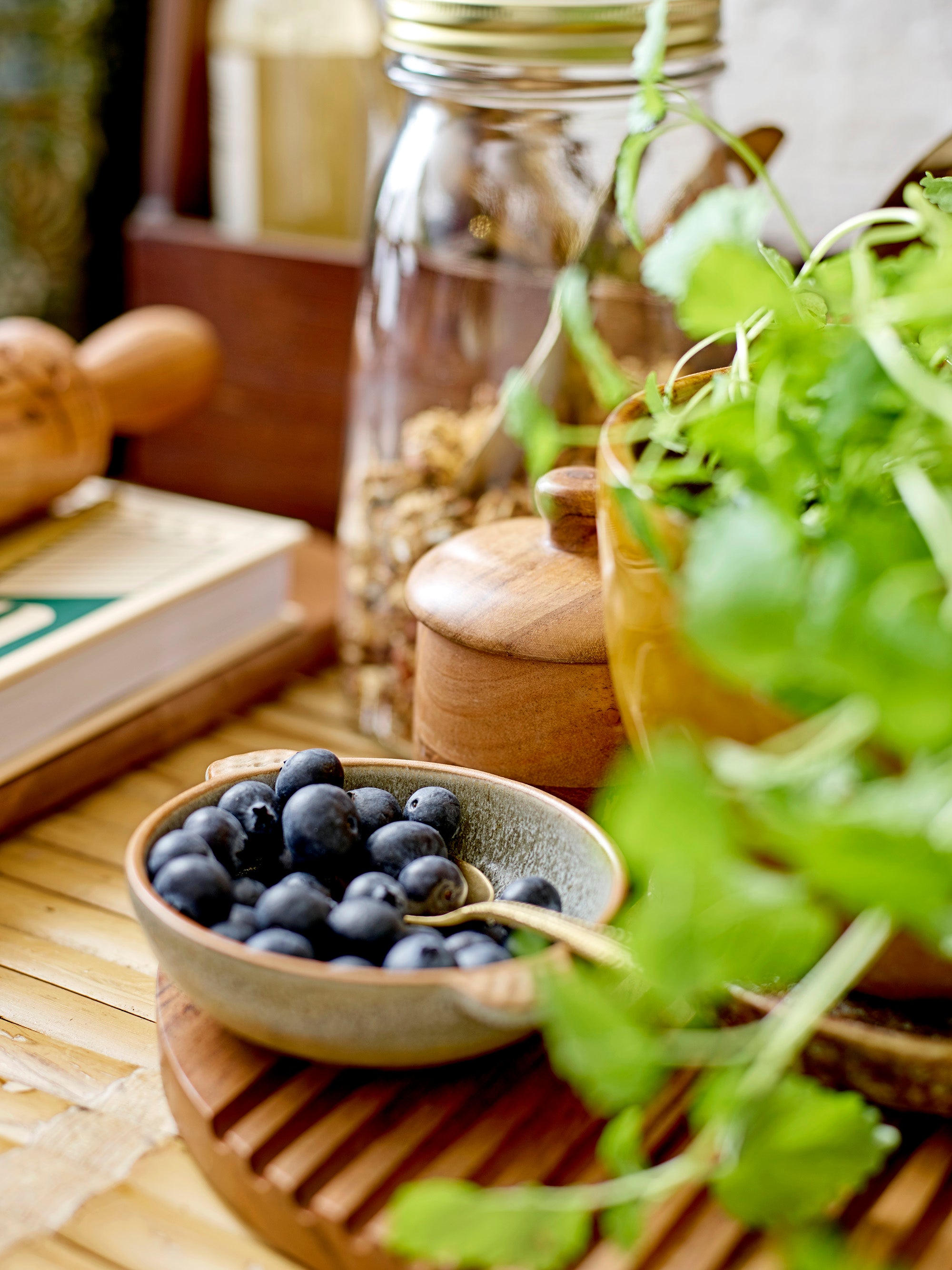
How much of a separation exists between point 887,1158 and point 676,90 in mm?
331

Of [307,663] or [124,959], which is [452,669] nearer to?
[124,959]

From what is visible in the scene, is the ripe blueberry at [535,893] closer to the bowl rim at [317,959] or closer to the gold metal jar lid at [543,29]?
the bowl rim at [317,959]

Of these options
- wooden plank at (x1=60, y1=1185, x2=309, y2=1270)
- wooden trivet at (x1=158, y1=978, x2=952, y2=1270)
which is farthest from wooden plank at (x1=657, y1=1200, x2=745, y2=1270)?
wooden plank at (x1=60, y1=1185, x2=309, y2=1270)

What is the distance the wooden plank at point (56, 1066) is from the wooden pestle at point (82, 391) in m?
0.35

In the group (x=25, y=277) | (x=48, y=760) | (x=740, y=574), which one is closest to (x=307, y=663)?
(x=48, y=760)

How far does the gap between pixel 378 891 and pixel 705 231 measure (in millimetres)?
210

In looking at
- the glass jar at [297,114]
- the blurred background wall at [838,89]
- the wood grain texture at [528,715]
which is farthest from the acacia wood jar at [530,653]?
the glass jar at [297,114]

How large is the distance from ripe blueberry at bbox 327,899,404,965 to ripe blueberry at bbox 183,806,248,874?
47mm

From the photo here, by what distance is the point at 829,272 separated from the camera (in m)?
0.36

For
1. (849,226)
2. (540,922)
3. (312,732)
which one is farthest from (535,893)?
(312,732)

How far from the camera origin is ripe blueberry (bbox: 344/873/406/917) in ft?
1.28

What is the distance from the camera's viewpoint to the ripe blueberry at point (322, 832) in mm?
405

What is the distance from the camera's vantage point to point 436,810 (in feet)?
1.42

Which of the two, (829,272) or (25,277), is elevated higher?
(829,272)
